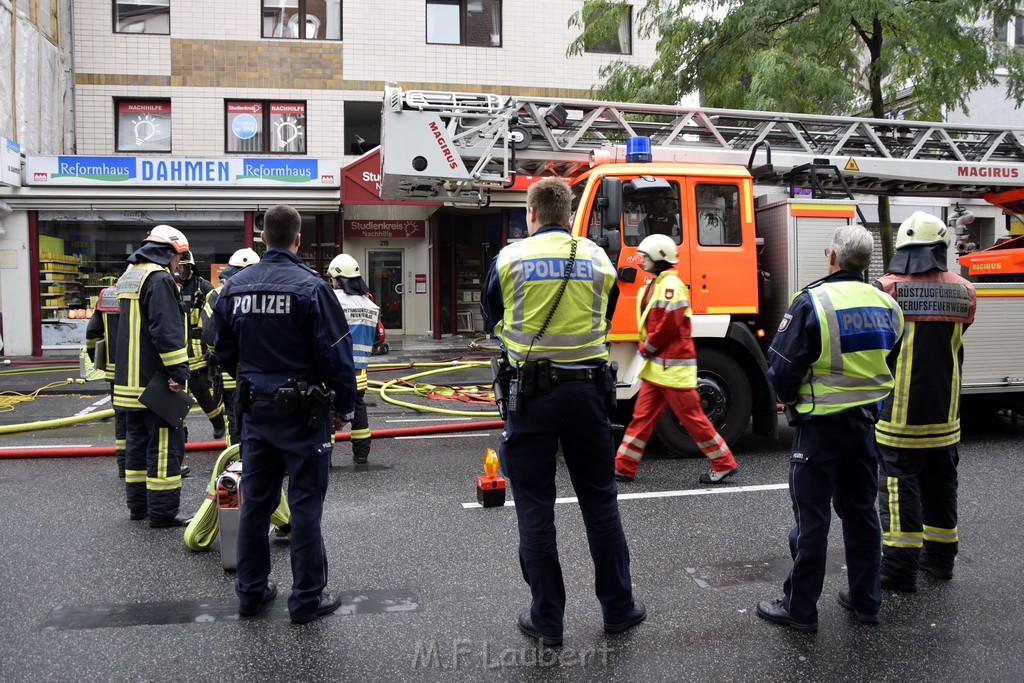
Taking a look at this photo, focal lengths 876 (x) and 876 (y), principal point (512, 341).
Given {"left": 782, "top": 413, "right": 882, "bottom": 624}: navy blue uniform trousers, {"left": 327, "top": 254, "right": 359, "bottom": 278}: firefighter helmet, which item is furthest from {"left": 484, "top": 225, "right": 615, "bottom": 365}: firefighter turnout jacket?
{"left": 327, "top": 254, "right": 359, "bottom": 278}: firefighter helmet

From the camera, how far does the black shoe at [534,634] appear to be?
12.8 ft

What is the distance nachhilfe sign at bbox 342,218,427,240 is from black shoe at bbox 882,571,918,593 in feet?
56.3

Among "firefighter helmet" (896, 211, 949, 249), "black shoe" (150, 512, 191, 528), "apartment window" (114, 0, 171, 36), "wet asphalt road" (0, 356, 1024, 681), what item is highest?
"apartment window" (114, 0, 171, 36)

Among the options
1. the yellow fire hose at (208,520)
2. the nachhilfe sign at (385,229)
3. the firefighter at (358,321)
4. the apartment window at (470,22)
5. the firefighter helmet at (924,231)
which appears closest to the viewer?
the firefighter helmet at (924,231)

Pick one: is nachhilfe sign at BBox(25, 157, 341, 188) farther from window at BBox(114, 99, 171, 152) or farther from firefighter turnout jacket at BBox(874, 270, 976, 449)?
firefighter turnout jacket at BBox(874, 270, 976, 449)

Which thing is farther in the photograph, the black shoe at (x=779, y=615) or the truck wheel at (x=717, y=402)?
the truck wheel at (x=717, y=402)

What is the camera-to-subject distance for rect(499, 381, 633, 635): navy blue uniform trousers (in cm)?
383

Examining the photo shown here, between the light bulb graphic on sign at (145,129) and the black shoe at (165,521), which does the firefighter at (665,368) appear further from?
the light bulb graphic on sign at (145,129)

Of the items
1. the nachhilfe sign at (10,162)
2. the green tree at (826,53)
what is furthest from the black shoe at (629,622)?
the nachhilfe sign at (10,162)

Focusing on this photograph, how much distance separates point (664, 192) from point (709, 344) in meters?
1.43

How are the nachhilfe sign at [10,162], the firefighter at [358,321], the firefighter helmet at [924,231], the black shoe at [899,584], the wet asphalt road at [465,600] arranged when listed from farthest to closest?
1. the nachhilfe sign at [10,162]
2. the firefighter at [358,321]
3. the firefighter helmet at [924,231]
4. the black shoe at [899,584]
5. the wet asphalt road at [465,600]

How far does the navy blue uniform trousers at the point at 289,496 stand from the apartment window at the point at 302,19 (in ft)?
56.1

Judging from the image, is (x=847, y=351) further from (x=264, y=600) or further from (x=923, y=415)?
(x=264, y=600)

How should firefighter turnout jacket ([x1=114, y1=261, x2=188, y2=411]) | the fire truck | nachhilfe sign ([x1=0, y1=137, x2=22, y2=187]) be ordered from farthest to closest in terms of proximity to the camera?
nachhilfe sign ([x1=0, y1=137, x2=22, y2=187]) < the fire truck < firefighter turnout jacket ([x1=114, y1=261, x2=188, y2=411])
